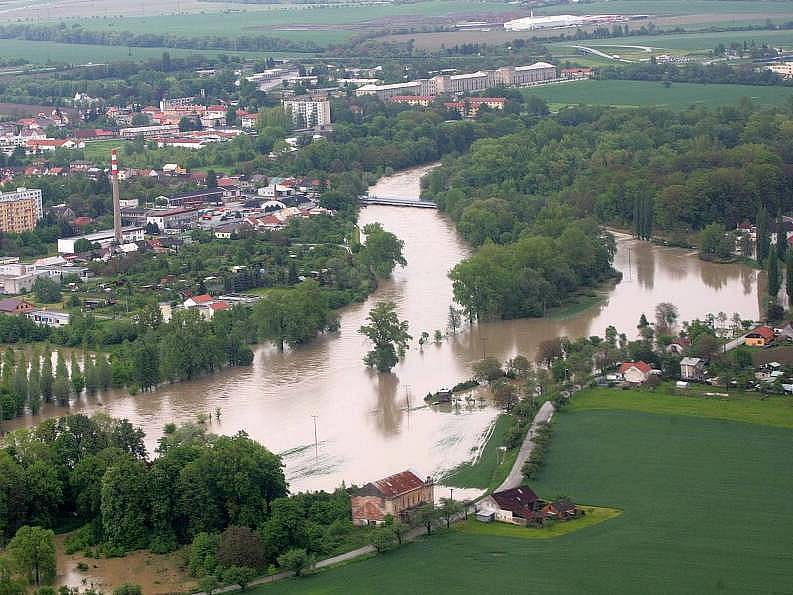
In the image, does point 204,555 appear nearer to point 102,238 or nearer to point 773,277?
point 773,277

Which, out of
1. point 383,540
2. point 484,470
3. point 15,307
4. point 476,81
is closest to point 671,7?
point 476,81

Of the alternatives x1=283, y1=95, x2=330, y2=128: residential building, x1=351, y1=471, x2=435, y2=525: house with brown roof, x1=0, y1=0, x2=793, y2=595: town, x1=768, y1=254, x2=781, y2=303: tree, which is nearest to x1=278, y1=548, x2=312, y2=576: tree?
x1=0, y1=0, x2=793, y2=595: town

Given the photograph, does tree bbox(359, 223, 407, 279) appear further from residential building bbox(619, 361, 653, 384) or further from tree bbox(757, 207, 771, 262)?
residential building bbox(619, 361, 653, 384)

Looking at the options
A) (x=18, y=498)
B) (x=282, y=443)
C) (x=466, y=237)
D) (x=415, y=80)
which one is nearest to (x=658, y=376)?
(x=282, y=443)

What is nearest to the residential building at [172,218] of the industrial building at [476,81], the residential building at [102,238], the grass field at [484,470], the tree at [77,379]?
the residential building at [102,238]

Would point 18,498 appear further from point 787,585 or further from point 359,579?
point 787,585

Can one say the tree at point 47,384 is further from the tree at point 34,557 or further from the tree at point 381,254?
the tree at point 381,254
